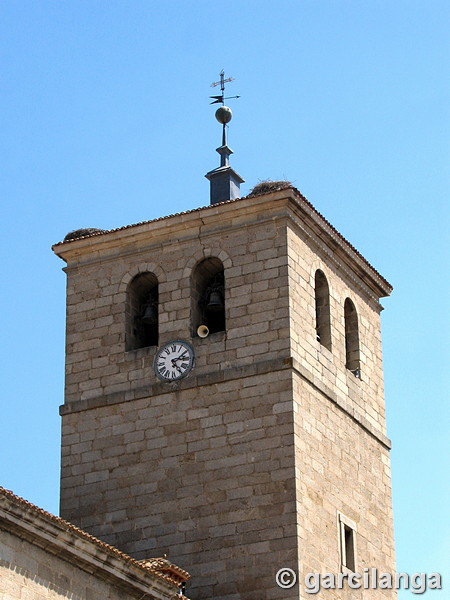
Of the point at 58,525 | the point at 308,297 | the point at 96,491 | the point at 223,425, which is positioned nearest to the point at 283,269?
the point at 308,297

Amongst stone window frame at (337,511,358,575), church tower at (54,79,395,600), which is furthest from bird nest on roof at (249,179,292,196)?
stone window frame at (337,511,358,575)

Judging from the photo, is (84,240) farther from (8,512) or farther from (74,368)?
(8,512)

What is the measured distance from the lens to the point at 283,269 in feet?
93.3

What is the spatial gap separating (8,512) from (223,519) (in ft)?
20.4

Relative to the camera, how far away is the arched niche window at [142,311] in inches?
1164

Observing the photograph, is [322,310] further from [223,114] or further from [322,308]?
[223,114]

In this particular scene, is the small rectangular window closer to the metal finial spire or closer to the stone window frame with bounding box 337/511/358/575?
the stone window frame with bounding box 337/511/358/575

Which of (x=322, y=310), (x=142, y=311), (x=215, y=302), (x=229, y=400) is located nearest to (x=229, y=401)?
(x=229, y=400)

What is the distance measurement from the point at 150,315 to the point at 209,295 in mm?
1030

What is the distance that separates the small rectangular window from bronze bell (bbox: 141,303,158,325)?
446 cm

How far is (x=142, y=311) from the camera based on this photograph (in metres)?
29.9

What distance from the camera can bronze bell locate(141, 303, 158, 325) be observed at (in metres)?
29.5

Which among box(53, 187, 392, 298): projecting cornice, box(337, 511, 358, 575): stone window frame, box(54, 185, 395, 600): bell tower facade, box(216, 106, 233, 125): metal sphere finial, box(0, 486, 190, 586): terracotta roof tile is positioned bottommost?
box(0, 486, 190, 586): terracotta roof tile

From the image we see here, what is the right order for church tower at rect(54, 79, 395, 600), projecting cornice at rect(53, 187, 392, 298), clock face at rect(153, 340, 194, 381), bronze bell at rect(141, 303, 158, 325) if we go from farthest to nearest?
bronze bell at rect(141, 303, 158, 325)
projecting cornice at rect(53, 187, 392, 298)
clock face at rect(153, 340, 194, 381)
church tower at rect(54, 79, 395, 600)
